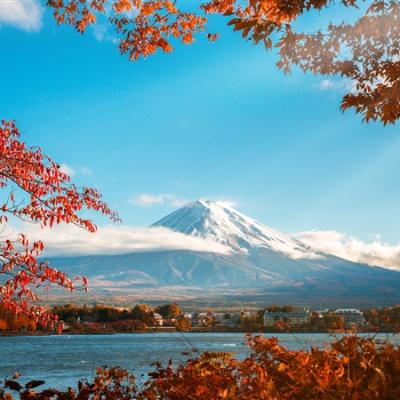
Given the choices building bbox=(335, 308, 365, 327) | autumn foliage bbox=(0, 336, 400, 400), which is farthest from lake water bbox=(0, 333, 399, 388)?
autumn foliage bbox=(0, 336, 400, 400)

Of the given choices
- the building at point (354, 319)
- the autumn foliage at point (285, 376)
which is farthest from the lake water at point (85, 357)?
the autumn foliage at point (285, 376)

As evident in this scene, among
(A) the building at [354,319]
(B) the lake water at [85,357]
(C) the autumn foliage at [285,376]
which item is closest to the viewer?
(C) the autumn foliage at [285,376]

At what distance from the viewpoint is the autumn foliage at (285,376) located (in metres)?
4.32

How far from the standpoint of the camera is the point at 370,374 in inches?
182

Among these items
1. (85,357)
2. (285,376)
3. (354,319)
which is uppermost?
(354,319)

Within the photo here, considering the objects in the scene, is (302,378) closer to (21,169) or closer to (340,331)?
(340,331)

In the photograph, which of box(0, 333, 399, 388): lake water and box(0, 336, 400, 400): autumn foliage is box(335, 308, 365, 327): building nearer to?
box(0, 336, 400, 400): autumn foliage

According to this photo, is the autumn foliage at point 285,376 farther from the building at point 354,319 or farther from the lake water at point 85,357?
the lake water at point 85,357

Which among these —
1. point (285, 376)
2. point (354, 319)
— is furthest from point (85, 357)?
point (285, 376)

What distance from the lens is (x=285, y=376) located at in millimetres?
5113

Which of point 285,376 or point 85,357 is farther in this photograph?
point 85,357

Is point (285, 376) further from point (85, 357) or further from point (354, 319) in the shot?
point (85, 357)

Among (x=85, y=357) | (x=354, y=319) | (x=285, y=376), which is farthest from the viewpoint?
(x=85, y=357)

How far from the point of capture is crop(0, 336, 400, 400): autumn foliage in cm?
432
